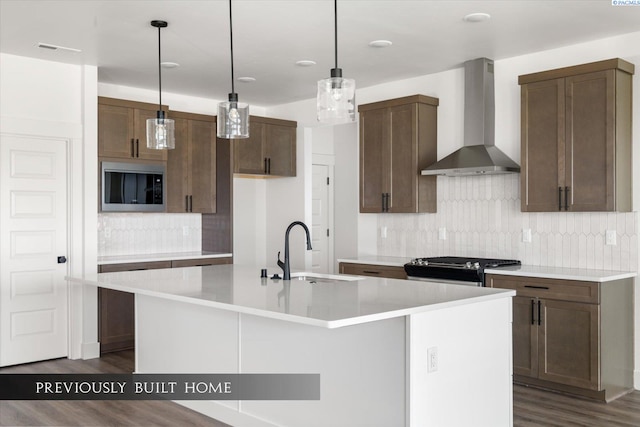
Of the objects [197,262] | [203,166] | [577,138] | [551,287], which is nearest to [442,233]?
[551,287]

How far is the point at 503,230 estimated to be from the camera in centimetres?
536

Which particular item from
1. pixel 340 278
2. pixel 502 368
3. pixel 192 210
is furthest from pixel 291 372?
pixel 192 210

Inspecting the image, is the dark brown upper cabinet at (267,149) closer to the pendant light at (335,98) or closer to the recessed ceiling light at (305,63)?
the recessed ceiling light at (305,63)

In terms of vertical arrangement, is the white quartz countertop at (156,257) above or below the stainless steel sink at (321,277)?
below

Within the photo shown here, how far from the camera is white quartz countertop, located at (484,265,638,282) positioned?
14.0ft

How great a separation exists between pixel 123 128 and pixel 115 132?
9 centimetres

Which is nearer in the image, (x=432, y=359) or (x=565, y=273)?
(x=432, y=359)

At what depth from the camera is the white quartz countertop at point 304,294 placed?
101 inches

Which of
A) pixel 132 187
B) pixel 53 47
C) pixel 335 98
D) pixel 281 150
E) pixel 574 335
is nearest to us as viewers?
pixel 335 98

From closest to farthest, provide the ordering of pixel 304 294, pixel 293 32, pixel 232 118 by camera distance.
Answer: pixel 304 294, pixel 232 118, pixel 293 32

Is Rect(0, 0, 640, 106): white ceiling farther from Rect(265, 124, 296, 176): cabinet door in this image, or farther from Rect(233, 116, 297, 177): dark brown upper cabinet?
Rect(265, 124, 296, 176): cabinet door

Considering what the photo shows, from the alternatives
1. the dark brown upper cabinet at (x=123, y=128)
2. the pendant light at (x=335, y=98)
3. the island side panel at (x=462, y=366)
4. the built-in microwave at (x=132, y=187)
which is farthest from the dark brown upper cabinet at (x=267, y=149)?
the island side panel at (x=462, y=366)

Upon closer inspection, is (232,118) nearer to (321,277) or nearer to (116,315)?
(321,277)

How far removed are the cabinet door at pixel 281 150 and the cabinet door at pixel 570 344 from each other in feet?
11.6
